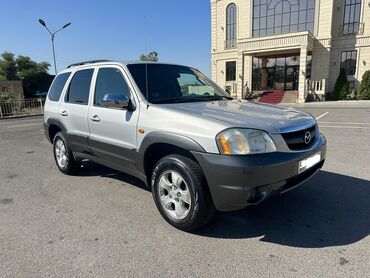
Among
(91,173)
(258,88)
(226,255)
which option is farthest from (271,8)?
(226,255)

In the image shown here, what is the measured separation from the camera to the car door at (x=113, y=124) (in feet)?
11.7

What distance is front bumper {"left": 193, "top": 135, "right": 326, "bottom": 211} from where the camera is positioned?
261cm

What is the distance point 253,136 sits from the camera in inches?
107

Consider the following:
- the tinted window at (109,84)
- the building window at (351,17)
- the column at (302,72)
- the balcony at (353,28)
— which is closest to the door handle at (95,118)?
the tinted window at (109,84)

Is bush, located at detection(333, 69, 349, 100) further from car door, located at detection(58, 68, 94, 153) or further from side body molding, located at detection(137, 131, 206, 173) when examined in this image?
side body molding, located at detection(137, 131, 206, 173)

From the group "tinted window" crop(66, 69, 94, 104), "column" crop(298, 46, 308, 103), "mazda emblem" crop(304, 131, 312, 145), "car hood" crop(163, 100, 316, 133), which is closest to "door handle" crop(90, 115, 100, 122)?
"tinted window" crop(66, 69, 94, 104)

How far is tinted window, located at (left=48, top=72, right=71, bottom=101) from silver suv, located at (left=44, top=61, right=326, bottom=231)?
631 mm

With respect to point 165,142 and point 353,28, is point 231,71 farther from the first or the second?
point 165,142

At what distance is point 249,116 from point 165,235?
153 cm

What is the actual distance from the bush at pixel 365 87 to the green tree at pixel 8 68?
61.5 meters

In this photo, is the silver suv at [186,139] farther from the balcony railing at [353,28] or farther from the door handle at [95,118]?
the balcony railing at [353,28]

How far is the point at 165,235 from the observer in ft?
10.1

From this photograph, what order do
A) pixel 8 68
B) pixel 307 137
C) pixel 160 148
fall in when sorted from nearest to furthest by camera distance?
pixel 307 137 < pixel 160 148 < pixel 8 68

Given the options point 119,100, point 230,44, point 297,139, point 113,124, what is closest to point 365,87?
point 230,44
